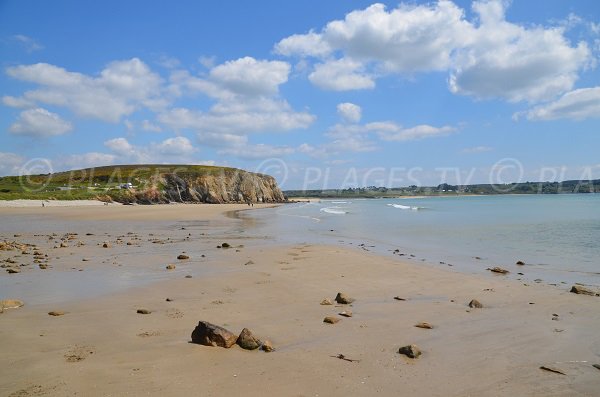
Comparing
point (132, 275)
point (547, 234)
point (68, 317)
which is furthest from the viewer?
point (547, 234)

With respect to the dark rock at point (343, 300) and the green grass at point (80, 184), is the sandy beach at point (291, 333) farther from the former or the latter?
the green grass at point (80, 184)

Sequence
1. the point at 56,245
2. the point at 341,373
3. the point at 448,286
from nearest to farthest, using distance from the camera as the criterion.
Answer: the point at 341,373 → the point at 448,286 → the point at 56,245

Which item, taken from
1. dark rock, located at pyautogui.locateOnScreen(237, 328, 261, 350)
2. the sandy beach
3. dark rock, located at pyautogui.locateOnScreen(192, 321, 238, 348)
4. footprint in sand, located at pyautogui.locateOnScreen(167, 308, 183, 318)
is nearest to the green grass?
the sandy beach

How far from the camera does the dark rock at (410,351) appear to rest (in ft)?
18.2

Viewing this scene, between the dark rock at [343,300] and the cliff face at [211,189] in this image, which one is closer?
the dark rock at [343,300]

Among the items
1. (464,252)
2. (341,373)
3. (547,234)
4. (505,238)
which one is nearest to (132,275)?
(341,373)

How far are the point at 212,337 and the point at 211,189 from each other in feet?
331

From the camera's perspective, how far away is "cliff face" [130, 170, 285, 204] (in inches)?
3586

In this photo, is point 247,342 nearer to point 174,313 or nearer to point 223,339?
point 223,339

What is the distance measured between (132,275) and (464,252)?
13.7 m

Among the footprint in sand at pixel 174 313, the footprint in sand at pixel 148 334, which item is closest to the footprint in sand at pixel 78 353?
the footprint in sand at pixel 148 334

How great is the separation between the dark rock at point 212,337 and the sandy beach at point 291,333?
0.14 metres

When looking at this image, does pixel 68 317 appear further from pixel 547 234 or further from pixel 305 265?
pixel 547 234

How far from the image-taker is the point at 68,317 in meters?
7.13
